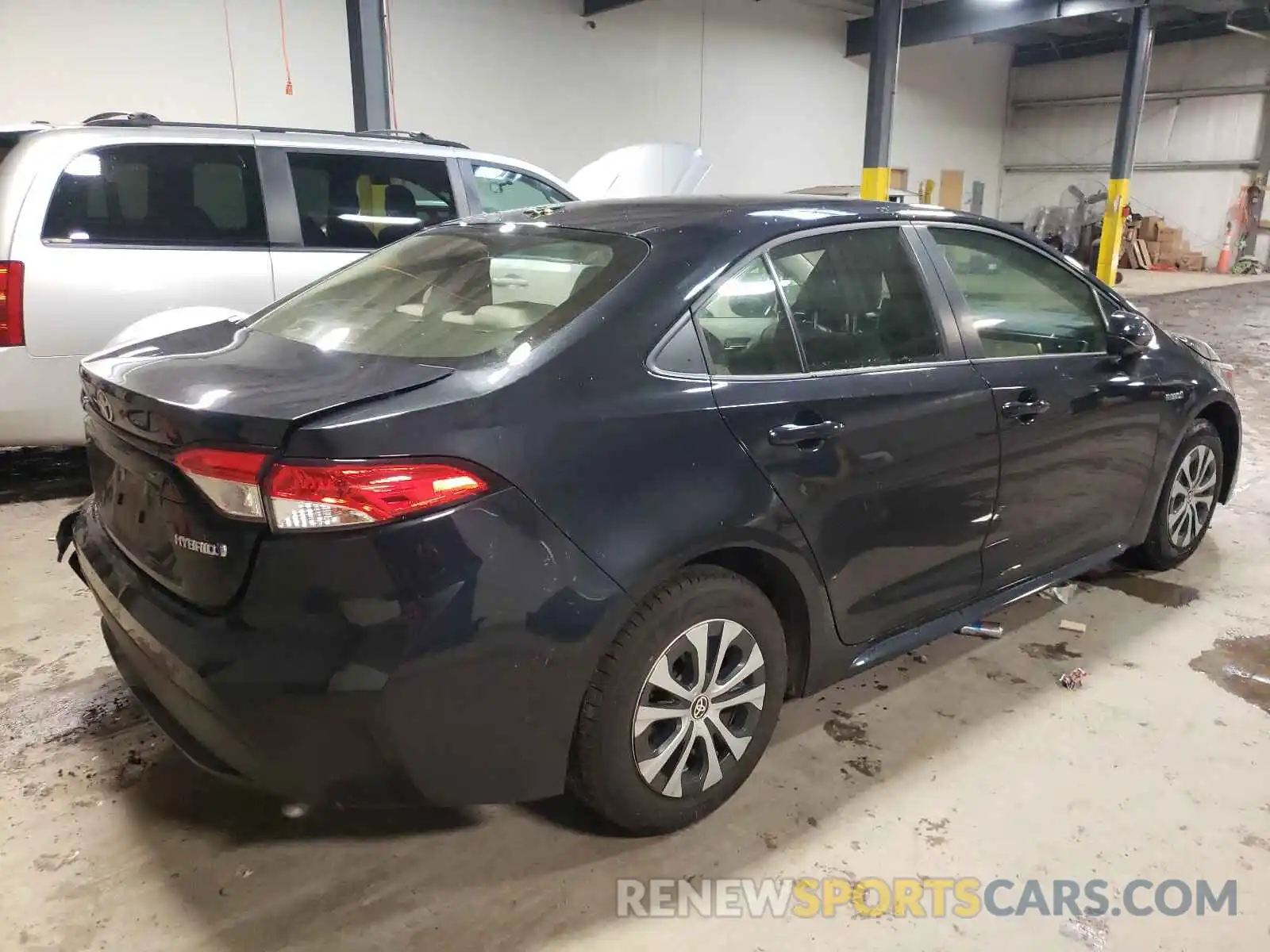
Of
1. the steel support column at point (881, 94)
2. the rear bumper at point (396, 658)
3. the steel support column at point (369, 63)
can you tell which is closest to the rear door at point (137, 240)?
the rear bumper at point (396, 658)

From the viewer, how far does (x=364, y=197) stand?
4.88 meters

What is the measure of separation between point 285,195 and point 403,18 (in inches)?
287

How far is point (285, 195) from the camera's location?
4539 millimetres

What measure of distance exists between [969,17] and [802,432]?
1714 cm

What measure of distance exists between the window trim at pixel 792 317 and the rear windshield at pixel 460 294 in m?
0.18

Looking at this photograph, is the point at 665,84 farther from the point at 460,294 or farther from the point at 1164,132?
the point at 1164,132

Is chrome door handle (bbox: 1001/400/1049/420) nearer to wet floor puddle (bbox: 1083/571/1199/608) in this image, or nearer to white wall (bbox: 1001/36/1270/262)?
wet floor puddle (bbox: 1083/571/1199/608)

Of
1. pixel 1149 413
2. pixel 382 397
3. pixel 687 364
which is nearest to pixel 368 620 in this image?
pixel 382 397

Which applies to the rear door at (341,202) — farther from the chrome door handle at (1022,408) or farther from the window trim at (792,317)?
the chrome door handle at (1022,408)

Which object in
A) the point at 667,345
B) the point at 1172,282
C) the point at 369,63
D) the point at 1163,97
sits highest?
the point at 1163,97

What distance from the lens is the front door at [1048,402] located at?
2.66 meters

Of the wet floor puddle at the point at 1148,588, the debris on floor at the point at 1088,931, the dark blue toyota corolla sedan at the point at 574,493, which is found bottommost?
the debris on floor at the point at 1088,931

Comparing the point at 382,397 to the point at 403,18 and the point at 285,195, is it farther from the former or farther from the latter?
the point at 403,18

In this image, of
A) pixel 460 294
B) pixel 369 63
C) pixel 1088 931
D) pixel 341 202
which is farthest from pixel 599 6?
pixel 1088 931
